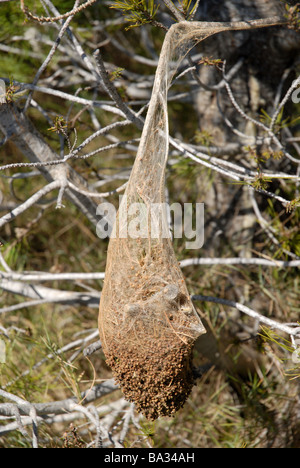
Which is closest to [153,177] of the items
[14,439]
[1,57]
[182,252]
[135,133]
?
[182,252]

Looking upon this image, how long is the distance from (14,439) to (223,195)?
1.60 metres

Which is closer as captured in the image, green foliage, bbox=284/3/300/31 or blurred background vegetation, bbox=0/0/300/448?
green foliage, bbox=284/3/300/31

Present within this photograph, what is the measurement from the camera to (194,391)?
7.51 ft

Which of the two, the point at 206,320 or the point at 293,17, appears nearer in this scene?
the point at 293,17

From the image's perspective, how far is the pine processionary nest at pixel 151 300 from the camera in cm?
123

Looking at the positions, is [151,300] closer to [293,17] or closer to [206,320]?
[206,320]

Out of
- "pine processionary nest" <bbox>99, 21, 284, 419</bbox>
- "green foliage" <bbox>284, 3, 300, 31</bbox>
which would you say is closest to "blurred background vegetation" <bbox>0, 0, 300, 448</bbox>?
"pine processionary nest" <bbox>99, 21, 284, 419</bbox>

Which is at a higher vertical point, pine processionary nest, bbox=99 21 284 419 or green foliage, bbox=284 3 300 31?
green foliage, bbox=284 3 300 31

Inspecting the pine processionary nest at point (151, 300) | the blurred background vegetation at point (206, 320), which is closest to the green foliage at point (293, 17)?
the pine processionary nest at point (151, 300)

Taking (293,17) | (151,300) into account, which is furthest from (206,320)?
(293,17)

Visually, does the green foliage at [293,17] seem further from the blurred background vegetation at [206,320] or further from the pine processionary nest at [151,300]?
the blurred background vegetation at [206,320]

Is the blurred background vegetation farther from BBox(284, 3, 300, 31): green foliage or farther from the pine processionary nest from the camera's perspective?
BBox(284, 3, 300, 31): green foliage

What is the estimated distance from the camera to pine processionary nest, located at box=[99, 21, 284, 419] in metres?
1.23

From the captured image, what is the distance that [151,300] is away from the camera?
1.24 meters
